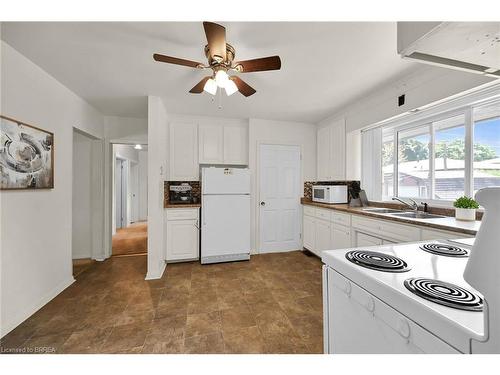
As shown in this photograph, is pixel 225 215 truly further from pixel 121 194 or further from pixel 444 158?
pixel 121 194

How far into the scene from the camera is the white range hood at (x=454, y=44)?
0.72 metres

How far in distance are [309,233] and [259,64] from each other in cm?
279

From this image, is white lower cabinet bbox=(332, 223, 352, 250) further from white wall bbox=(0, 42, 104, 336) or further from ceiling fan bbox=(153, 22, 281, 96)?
white wall bbox=(0, 42, 104, 336)

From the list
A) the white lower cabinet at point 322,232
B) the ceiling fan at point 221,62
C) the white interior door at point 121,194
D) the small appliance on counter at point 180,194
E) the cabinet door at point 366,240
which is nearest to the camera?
the ceiling fan at point 221,62

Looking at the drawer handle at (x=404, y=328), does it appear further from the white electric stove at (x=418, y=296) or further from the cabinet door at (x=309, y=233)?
the cabinet door at (x=309, y=233)

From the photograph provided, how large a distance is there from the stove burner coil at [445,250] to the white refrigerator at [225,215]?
7.97ft

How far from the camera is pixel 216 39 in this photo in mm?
1338

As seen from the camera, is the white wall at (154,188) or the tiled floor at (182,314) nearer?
the tiled floor at (182,314)

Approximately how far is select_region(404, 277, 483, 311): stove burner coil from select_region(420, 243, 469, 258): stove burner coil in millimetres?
390

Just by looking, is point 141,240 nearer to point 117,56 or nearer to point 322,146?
point 117,56

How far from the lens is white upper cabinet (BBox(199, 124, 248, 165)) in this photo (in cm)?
350

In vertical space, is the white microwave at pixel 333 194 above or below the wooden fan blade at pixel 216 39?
below

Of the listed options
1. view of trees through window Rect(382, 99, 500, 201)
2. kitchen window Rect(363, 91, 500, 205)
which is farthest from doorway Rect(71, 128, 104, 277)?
view of trees through window Rect(382, 99, 500, 201)

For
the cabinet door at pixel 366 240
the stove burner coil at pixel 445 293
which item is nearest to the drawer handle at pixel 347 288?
the stove burner coil at pixel 445 293
